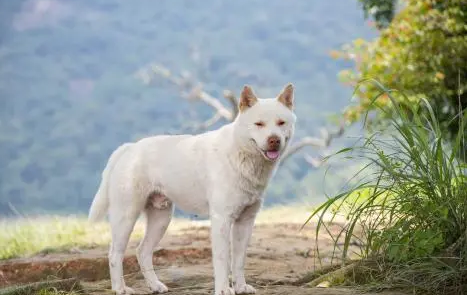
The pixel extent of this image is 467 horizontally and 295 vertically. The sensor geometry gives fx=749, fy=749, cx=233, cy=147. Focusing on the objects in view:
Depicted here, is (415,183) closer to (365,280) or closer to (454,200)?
(454,200)

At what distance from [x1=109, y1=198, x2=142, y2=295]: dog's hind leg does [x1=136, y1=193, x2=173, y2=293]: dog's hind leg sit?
0.46ft


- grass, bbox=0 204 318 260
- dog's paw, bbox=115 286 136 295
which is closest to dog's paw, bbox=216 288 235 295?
dog's paw, bbox=115 286 136 295

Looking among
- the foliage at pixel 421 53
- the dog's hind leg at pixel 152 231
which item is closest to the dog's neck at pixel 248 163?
the dog's hind leg at pixel 152 231

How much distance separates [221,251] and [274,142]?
71 cm

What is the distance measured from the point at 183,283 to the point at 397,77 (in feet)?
23.1

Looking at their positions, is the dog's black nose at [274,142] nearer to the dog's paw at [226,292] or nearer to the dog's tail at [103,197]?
the dog's paw at [226,292]

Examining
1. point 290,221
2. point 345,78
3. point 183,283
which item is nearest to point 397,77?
point 345,78

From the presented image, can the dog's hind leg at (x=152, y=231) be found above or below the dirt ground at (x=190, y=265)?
above

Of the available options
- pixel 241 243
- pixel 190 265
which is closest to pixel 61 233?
pixel 190 265

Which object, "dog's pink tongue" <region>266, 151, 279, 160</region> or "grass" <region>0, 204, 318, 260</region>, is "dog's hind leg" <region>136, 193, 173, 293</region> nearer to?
"dog's pink tongue" <region>266, 151, 279, 160</region>

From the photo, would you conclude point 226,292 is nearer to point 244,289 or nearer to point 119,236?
point 244,289

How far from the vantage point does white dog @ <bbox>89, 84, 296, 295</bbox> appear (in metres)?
4.38

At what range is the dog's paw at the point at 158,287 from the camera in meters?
4.93

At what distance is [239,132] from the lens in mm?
4457
